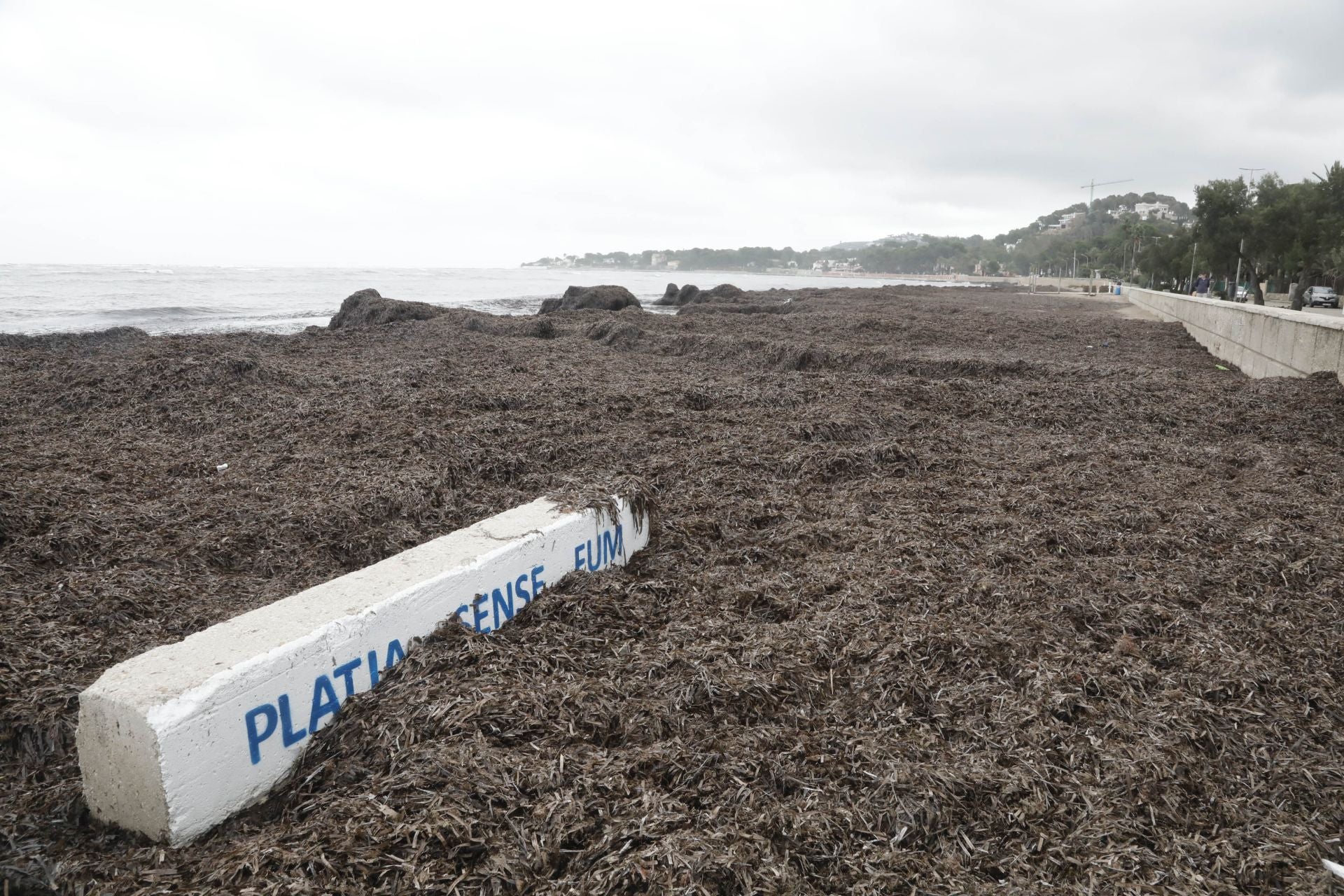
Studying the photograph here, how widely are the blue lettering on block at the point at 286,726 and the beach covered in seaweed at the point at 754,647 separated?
7cm

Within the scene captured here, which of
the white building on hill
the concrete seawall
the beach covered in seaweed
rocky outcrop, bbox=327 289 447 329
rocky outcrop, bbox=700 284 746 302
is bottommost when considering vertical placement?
the beach covered in seaweed

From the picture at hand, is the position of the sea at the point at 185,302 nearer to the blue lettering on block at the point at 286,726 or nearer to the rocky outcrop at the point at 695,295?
the rocky outcrop at the point at 695,295

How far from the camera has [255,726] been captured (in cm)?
225

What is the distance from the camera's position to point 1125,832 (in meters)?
2.10

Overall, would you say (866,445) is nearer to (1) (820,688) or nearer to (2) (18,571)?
(1) (820,688)

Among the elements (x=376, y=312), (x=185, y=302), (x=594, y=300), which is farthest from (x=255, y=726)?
(x=185, y=302)

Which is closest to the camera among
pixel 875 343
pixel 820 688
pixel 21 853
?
pixel 21 853

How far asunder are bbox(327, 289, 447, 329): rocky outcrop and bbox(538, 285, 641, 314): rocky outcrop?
4.50 meters

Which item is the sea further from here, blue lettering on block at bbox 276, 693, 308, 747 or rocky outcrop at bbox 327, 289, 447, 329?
blue lettering on block at bbox 276, 693, 308, 747

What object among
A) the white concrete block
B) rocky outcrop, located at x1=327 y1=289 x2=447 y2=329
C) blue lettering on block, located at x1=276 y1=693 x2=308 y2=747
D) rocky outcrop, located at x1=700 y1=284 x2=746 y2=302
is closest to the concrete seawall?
the white concrete block

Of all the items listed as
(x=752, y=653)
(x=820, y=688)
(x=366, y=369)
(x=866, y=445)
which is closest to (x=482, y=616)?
(x=752, y=653)

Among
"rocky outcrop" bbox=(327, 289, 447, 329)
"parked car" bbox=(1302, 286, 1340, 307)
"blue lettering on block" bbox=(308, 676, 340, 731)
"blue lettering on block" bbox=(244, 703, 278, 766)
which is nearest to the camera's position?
"blue lettering on block" bbox=(244, 703, 278, 766)

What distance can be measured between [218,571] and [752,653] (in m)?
2.76

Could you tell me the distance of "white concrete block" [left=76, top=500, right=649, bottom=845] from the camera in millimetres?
2049
